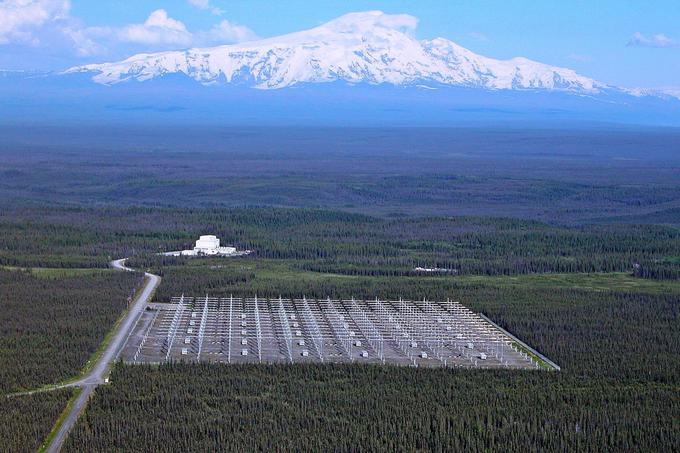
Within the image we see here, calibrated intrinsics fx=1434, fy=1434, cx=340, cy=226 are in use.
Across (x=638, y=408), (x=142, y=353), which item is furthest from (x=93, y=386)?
(x=638, y=408)

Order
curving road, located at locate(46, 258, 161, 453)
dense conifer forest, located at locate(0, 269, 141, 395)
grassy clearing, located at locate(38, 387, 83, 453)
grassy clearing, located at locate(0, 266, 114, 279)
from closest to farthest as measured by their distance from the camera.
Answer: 1. grassy clearing, located at locate(38, 387, 83, 453)
2. curving road, located at locate(46, 258, 161, 453)
3. dense conifer forest, located at locate(0, 269, 141, 395)
4. grassy clearing, located at locate(0, 266, 114, 279)

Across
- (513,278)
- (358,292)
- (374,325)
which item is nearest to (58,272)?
(358,292)

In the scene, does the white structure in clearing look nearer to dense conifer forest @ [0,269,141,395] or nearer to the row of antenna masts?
dense conifer forest @ [0,269,141,395]

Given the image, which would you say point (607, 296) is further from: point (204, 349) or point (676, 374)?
point (204, 349)


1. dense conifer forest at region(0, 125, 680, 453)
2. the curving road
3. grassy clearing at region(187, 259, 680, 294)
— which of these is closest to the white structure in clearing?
dense conifer forest at region(0, 125, 680, 453)

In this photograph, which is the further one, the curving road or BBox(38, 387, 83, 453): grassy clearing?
the curving road

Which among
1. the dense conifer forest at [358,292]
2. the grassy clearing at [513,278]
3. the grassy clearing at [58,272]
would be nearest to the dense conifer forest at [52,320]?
the dense conifer forest at [358,292]
